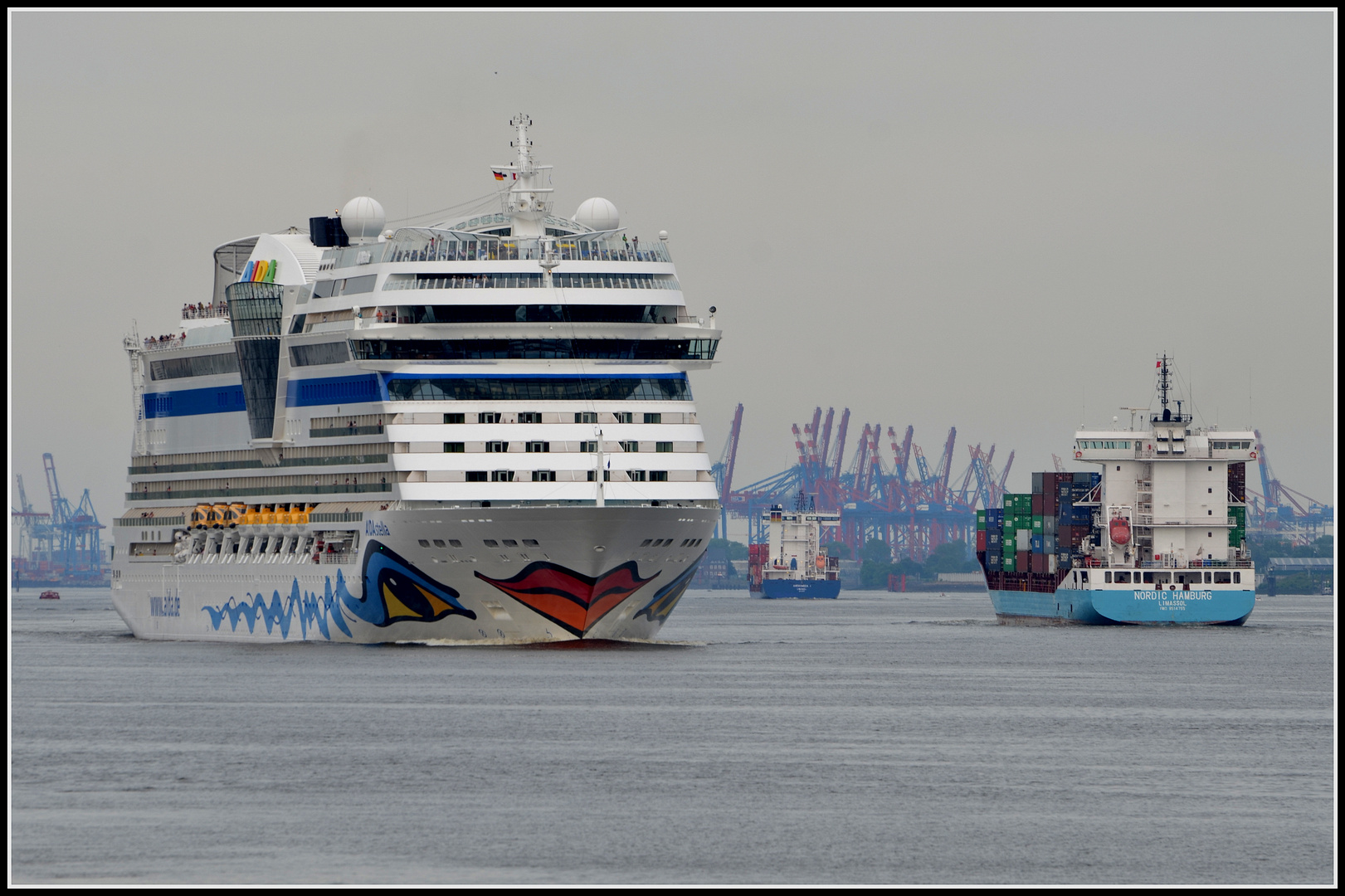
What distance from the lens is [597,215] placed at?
85.4m

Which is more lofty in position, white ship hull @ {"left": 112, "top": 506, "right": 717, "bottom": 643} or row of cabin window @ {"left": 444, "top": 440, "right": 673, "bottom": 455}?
row of cabin window @ {"left": 444, "top": 440, "right": 673, "bottom": 455}

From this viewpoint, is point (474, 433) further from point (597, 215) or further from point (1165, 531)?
point (1165, 531)

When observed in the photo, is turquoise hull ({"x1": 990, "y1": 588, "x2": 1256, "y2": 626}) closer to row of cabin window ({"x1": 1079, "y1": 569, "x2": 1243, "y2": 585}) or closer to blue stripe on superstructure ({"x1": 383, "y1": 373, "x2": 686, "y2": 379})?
row of cabin window ({"x1": 1079, "y1": 569, "x2": 1243, "y2": 585})

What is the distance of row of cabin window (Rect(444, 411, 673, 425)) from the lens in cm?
7650

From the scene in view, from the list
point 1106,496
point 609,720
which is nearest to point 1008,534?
point 1106,496

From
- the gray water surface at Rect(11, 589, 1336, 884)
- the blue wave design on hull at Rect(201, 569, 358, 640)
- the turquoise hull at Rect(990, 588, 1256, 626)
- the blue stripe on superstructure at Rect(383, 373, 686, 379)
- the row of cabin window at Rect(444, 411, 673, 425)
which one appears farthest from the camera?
the turquoise hull at Rect(990, 588, 1256, 626)

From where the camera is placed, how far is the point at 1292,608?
195000 millimetres

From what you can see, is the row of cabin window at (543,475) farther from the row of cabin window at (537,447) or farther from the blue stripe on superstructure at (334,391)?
the blue stripe on superstructure at (334,391)

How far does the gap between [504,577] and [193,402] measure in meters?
26.0

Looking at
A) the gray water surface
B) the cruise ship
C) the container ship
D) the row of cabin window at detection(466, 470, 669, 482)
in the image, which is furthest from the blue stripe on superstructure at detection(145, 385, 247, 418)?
the container ship

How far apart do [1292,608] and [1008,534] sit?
2516 inches

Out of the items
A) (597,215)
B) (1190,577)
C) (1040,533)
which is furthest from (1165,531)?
(597,215)

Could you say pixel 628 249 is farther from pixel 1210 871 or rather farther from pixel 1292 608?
pixel 1292 608

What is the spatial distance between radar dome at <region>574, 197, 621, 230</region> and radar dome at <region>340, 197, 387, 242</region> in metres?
8.13
